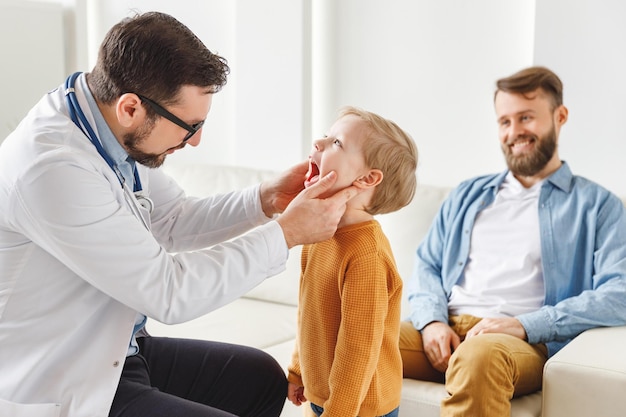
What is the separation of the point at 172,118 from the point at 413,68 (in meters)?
1.95

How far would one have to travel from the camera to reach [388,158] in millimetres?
1884

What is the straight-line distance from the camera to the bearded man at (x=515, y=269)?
88.9 inches

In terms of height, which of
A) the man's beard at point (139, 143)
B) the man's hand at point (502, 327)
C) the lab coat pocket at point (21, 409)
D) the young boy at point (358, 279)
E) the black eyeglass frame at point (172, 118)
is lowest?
the man's hand at point (502, 327)

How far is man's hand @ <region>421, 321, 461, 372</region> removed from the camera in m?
2.46

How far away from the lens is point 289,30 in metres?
3.79

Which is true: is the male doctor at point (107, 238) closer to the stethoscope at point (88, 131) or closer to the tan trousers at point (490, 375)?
the stethoscope at point (88, 131)

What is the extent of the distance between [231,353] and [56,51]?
2.65 metres

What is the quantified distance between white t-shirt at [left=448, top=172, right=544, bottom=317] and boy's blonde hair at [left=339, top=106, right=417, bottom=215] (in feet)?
2.62

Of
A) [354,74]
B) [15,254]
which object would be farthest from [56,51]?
[15,254]

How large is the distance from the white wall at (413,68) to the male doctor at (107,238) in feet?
4.89

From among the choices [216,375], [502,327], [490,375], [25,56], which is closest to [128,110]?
[216,375]

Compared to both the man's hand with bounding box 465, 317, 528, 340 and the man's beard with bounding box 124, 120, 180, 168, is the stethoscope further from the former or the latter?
the man's hand with bounding box 465, 317, 528, 340

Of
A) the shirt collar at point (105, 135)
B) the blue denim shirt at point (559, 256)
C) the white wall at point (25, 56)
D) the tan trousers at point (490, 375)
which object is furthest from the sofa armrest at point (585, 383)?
the white wall at point (25, 56)

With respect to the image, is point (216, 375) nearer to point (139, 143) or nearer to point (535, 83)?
point (139, 143)
